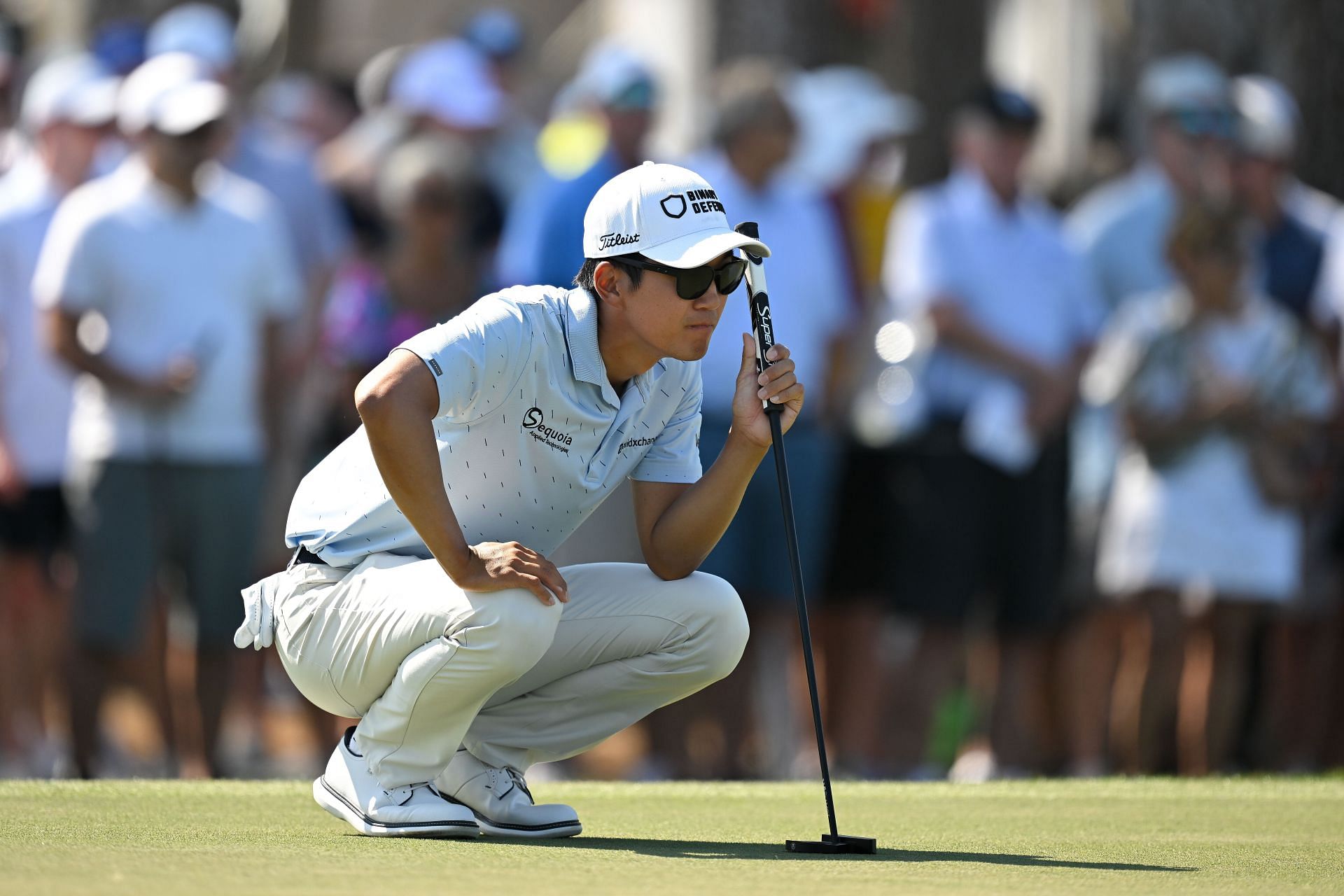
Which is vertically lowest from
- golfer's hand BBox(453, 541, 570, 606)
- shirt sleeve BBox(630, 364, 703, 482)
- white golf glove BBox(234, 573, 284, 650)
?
white golf glove BBox(234, 573, 284, 650)

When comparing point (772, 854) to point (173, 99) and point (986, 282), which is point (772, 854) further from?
point (173, 99)

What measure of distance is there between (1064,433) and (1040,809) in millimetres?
2942

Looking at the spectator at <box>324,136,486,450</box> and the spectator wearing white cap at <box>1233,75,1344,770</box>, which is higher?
the spectator at <box>324,136,486,450</box>

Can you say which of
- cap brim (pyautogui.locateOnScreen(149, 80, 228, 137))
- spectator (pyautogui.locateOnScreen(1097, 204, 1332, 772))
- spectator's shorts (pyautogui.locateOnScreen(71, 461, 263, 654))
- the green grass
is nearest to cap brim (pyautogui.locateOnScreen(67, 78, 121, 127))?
cap brim (pyautogui.locateOnScreen(149, 80, 228, 137))

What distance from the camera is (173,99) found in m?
7.89

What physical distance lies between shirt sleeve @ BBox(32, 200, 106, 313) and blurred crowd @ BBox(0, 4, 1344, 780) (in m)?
0.01

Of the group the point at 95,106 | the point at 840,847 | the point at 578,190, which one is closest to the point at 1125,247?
the point at 578,190

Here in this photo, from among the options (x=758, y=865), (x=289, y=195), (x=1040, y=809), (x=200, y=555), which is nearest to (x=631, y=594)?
(x=758, y=865)

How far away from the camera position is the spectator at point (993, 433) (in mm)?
8102

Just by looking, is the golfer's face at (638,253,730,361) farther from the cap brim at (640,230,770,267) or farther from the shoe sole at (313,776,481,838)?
the shoe sole at (313,776,481,838)

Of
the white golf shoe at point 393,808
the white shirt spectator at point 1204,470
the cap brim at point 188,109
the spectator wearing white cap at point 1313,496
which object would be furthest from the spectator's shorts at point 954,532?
the white golf shoe at point 393,808

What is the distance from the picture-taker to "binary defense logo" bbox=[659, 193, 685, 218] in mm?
4625

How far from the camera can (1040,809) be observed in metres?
5.54

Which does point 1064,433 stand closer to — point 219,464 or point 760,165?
point 760,165
